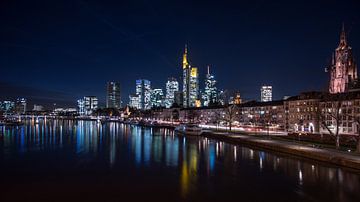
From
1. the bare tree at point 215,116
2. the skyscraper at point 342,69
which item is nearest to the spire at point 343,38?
the skyscraper at point 342,69

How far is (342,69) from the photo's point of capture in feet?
428

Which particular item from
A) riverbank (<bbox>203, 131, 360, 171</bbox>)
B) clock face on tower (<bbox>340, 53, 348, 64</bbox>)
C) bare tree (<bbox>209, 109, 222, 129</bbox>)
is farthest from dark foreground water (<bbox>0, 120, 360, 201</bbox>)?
bare tree (<bbox>209, 109, 222, 129</bbox>)

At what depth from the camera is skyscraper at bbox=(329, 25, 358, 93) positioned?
128 m

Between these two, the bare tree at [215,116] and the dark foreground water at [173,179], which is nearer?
the dark foreground water at [173,179]

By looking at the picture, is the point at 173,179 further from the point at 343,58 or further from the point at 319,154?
the point at 343,58

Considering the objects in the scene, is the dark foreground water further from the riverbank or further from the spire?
the spire

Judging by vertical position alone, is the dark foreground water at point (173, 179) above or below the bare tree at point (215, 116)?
below

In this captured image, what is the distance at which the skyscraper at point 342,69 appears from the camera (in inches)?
5049

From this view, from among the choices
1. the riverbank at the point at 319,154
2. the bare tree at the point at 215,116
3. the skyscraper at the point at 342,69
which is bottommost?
the riverbank at the point at 319,154

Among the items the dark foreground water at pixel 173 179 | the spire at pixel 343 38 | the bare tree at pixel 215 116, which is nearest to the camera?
the dark foreground water at pixel 173 179

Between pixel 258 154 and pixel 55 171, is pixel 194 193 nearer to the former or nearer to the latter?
pixel 55 171

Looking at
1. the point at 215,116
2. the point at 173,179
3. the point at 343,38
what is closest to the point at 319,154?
the point at 173,179

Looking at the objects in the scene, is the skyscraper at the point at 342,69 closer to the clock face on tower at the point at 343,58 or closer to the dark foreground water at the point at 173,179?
the clock face on tower at the point at 343,58

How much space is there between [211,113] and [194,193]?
466 feet
